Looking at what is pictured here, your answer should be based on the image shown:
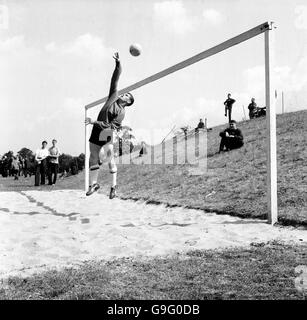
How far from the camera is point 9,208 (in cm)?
848

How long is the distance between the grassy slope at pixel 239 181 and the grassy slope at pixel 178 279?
2166mm

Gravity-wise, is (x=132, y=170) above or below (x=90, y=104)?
below

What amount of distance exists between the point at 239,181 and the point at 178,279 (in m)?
6.47

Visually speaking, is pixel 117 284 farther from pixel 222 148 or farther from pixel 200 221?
pixel 222 148

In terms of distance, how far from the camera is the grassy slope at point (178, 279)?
2.98 m

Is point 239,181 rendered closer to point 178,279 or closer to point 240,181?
point 240,181

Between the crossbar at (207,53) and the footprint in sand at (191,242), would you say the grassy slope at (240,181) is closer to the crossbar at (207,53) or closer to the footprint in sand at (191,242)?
the footprint in sand at (191,242)

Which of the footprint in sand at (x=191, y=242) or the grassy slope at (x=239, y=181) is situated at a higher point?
the grassy slope at (x=239, y=181)

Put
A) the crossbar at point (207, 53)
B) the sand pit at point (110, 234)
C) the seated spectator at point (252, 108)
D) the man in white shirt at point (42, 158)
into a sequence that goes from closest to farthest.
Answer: the sand pit at point (110, 234)
the crossbar at point (207, 53)
the man in white shirt at point (42, 158)
the seated spectator at point (252, 108)

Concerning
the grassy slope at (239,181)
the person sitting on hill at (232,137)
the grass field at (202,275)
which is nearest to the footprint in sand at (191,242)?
the grass field at (202,275)

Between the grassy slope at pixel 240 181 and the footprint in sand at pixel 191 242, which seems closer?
the footprint in sand at pixel 191 242

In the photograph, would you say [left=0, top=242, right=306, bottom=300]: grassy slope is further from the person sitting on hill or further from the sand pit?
the person sitting on hill
